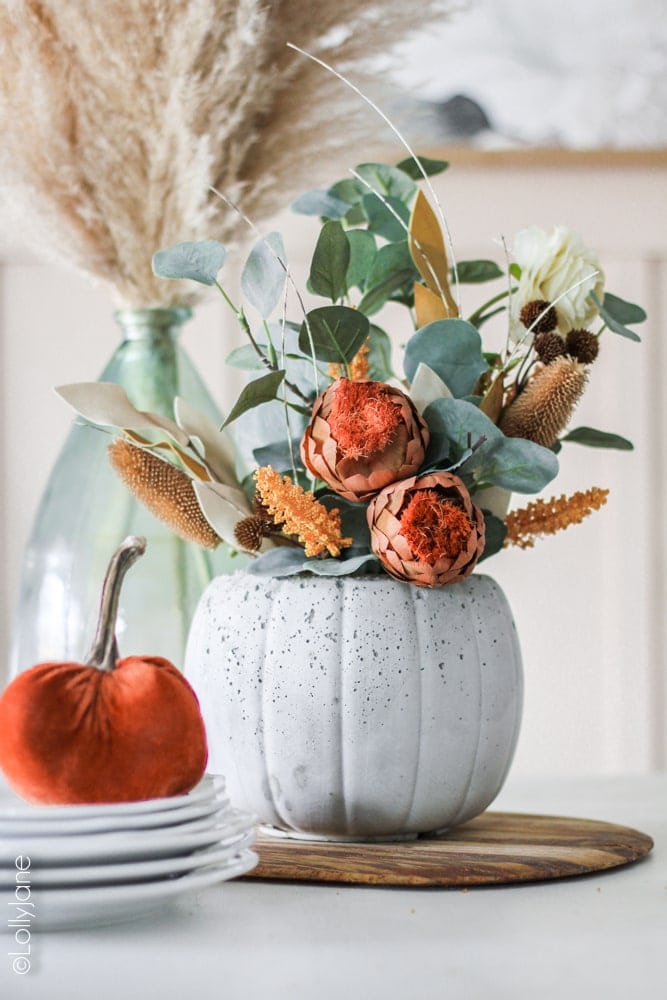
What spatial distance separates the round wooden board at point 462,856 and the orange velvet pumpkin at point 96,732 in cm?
10

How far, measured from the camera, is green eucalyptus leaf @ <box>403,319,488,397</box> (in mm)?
595

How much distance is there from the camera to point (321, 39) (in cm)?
89

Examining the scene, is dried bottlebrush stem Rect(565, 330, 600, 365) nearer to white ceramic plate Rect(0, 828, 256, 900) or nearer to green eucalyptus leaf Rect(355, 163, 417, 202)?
green eucalyptus leaf Rect(355, 163, 417, 202)

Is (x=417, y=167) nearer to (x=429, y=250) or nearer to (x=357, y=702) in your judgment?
(x=429, y=250)

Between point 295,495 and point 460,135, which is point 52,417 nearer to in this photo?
point 460,135

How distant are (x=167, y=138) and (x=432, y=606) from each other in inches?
17.0

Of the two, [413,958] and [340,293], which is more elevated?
[340,293]

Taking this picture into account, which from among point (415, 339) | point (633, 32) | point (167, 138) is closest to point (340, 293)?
point (415, 339)

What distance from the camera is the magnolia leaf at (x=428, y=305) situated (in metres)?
0.64

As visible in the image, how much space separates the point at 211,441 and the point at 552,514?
0.20m

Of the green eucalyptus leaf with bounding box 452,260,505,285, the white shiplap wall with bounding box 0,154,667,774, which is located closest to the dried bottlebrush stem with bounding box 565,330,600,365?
the green eucalyptus leaf with bounding box 452,260,505,285

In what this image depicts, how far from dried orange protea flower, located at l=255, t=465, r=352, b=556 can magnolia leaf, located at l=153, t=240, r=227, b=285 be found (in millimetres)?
110

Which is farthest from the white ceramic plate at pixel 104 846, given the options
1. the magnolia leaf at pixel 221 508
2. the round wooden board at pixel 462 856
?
the magnolia leaf at pixel 221 508

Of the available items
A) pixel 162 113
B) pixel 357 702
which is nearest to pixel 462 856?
pixel 357 702
